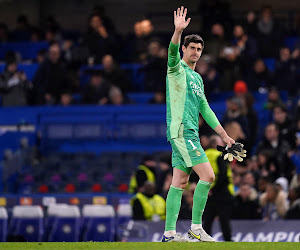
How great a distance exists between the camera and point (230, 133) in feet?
46.3

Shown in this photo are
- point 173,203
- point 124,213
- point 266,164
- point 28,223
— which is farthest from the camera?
point 28,223

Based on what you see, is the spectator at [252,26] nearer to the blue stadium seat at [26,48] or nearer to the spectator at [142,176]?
the blue stadium seat at [26,48]

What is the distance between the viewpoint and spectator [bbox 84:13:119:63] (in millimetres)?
19094

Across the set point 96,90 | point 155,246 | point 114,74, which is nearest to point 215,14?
point 114,74

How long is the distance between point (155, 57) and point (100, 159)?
9.40ft

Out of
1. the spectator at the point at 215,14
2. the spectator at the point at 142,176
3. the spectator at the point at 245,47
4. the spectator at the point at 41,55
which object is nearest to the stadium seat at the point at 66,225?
the spectator at the point at 142,176

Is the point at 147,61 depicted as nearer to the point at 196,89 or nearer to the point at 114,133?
the point at 114,133

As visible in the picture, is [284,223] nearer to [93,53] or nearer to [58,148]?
[58,148]

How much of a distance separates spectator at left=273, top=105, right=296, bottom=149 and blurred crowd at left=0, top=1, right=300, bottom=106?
1982 millimetres

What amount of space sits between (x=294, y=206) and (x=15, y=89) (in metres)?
7.63

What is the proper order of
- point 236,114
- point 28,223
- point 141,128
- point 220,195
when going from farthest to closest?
point 141,128, point 236,114, point 28,223, point 220,195

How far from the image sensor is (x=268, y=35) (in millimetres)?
18453

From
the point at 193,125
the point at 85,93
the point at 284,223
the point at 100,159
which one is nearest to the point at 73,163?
the point at 100,159

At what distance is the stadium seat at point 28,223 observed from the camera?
583 inches
